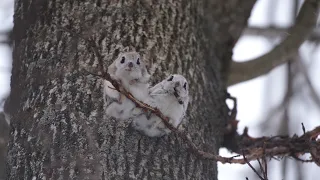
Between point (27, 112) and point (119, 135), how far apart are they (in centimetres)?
43

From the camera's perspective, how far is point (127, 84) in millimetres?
2385

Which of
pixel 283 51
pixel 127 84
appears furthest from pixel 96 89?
pixel 283 51

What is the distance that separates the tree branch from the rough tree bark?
444 millimetres

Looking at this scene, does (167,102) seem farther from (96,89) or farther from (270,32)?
(270,32)

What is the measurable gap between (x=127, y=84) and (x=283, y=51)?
166 cm

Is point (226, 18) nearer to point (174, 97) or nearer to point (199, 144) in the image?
point (199, 144)

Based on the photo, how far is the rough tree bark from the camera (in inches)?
98.0

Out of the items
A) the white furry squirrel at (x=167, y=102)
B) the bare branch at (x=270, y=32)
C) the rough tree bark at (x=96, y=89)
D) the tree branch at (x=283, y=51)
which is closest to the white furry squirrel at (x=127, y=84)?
the white furry squirrel at (x=167, y=102)

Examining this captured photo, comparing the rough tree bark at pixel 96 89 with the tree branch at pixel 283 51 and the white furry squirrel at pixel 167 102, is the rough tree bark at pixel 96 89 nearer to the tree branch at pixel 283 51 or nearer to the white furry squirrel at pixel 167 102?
the white furry squirrel at pixel 167 102

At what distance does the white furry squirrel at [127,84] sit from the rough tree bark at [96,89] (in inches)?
6.3

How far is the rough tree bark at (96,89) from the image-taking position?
2490 millimetres

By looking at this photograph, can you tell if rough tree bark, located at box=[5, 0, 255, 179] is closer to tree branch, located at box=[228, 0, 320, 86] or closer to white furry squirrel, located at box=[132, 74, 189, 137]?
white furry squirrel, located at box=[132, 74, 189, 137]

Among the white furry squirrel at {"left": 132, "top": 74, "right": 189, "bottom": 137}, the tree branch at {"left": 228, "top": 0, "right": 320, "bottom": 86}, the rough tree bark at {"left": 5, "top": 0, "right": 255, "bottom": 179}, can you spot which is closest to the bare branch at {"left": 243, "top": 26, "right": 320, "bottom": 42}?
the tree branch at {"left": 228, "top": 0, "right": 320, "bottom": 86}

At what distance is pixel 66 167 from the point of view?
8.00 ft
